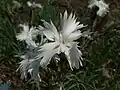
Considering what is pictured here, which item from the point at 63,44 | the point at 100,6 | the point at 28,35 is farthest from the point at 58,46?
the point at 100,6

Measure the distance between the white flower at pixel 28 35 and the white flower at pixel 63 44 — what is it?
20 cm

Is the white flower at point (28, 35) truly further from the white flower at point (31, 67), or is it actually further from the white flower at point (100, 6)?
the white flower at point (100, 6)

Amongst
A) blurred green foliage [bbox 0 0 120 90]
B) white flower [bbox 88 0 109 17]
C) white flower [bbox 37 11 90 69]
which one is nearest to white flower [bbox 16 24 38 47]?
blurred green foliage [bbox 0 0 120 90]

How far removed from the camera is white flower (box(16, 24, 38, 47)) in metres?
1.79

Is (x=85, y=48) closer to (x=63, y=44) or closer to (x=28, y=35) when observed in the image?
(x=28, y=35)

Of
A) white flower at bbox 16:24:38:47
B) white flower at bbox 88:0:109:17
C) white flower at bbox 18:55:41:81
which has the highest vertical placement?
white flower at bbox 88:0:109:17

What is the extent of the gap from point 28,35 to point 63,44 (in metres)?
0.40

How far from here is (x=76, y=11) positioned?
2.31m

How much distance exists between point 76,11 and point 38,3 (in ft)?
0.77

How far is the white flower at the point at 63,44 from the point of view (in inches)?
59.1

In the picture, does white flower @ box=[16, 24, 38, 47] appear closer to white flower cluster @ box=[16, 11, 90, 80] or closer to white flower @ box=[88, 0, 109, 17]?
white flower cluster @ box=[16, 11, 90, 80]

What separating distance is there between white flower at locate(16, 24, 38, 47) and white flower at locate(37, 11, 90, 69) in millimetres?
200

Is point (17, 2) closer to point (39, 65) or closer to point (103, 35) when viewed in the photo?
point (103, 35)

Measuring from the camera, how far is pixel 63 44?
1532mm
